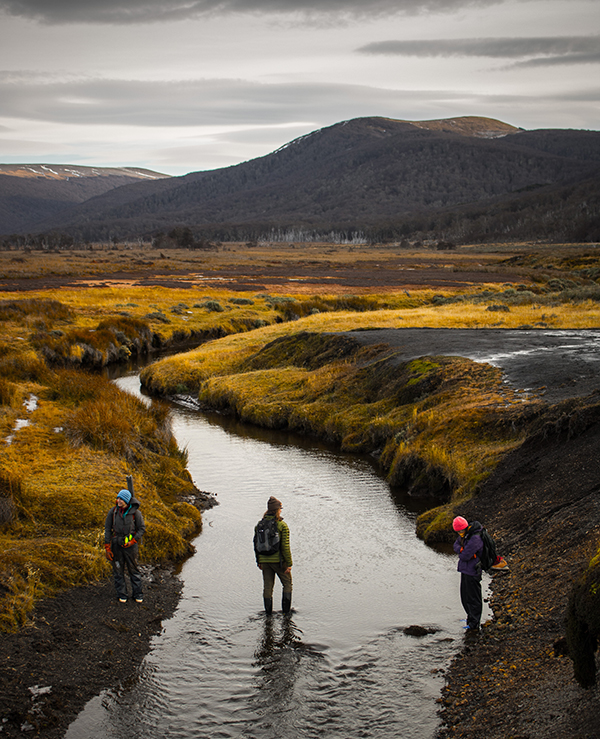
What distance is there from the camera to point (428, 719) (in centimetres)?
949

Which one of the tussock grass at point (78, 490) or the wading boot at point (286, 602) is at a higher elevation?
the tussock grass at point (78, 490)

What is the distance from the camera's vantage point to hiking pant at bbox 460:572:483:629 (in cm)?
1160

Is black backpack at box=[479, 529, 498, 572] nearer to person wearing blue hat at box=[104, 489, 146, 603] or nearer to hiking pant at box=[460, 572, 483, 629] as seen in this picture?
hiking pant at box=[460, 572, 483, 629]

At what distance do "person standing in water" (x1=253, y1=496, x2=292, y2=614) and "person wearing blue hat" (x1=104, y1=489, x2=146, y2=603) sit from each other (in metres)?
2.32

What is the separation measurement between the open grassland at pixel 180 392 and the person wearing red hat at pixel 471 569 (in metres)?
4.45

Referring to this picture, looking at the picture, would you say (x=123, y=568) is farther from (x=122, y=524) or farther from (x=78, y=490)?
(x=78, y=490)

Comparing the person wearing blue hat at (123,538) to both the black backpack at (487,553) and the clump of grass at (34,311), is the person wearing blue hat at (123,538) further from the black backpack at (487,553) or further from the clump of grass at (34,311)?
the clump of grass at (34,311)

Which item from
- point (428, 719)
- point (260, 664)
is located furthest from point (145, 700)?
point (428, 719)

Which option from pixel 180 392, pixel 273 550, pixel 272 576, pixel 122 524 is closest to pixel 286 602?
pixel 272 576

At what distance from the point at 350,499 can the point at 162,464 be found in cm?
593

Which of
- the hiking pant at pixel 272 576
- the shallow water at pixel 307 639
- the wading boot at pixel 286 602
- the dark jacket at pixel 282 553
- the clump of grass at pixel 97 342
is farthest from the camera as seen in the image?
the clump of grass at pixel 97 342

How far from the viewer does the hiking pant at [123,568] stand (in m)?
12.7

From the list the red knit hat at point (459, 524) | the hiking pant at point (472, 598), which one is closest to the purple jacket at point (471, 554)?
the hiking pant at point (472, 598)

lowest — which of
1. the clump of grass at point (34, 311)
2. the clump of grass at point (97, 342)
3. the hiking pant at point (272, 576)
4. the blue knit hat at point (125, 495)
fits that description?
the hiking pant at point (272, 576)
